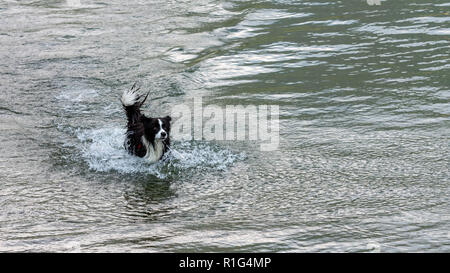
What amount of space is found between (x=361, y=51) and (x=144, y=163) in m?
5.25

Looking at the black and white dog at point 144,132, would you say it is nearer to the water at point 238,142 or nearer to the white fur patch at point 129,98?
the white fur patch at point 129,98

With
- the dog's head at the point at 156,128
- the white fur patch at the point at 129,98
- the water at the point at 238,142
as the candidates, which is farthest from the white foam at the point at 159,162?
the white fur patch at the point at 129,98

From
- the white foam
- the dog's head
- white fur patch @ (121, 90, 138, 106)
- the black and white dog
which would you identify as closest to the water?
the white foam

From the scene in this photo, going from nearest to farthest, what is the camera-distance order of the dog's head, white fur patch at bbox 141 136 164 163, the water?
the water
the dog's head
white fur patch at bbox 141 136 164 163

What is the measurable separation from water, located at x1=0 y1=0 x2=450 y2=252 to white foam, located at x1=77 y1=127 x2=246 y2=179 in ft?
0.11

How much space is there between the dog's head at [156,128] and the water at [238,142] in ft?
1.29

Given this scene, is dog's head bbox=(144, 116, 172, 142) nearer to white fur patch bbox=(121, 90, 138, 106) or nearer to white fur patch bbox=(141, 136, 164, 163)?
white fur patch bbox=(141, 136, 164, 163)

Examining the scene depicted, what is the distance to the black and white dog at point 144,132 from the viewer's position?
327 inches

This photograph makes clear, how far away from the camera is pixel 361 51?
39.6ft

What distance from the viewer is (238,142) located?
8.97 meters

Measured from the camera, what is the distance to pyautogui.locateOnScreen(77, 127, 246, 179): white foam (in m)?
8.32
